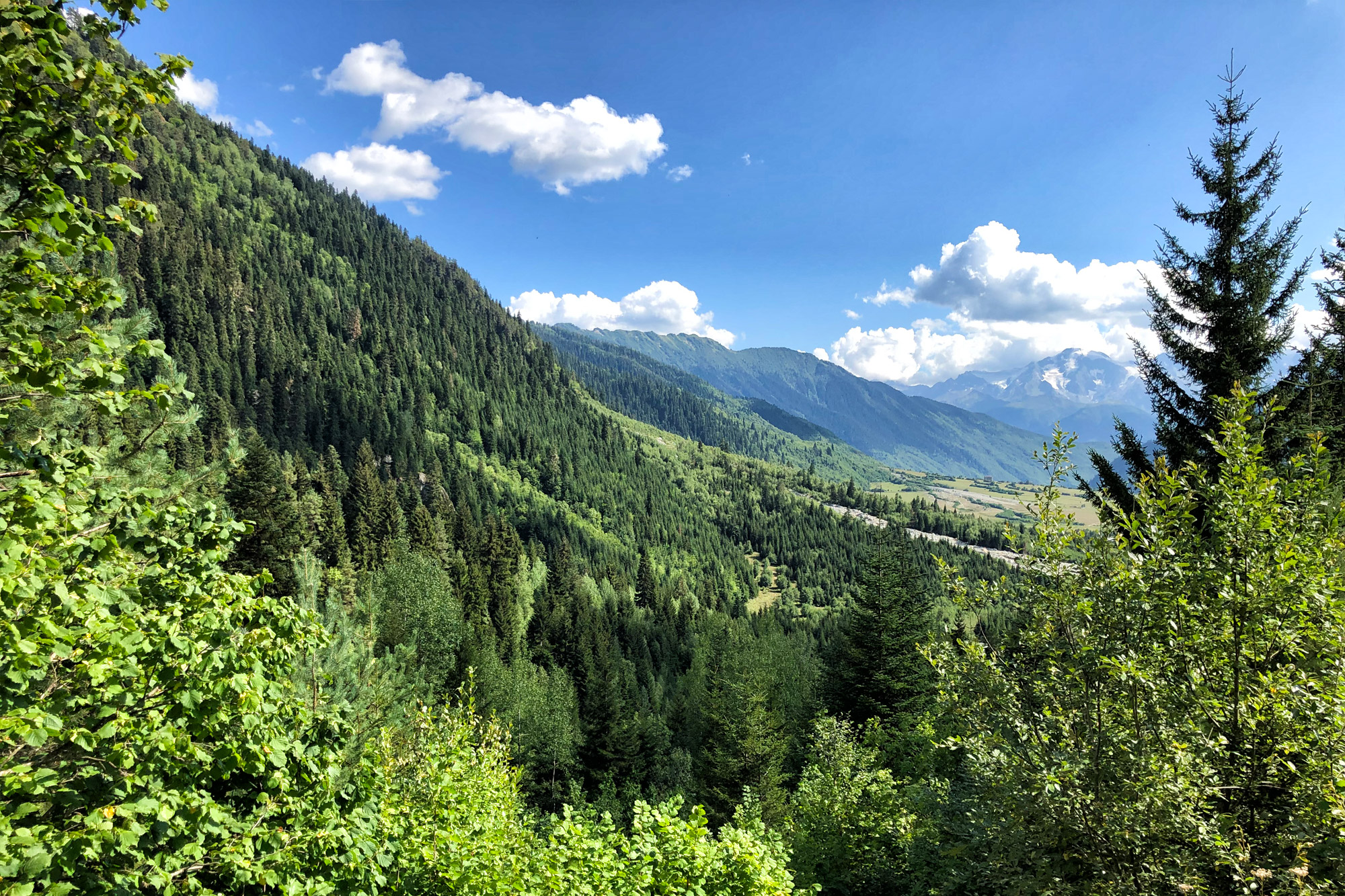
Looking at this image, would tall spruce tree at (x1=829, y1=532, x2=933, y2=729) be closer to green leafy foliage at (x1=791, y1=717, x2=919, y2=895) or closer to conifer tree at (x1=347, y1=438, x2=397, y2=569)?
green leafy foliage at (x1=791, y1=717, x2=919, y2=895)

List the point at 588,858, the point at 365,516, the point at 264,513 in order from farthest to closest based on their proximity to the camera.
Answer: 1. the point at 365,516
2. the point at 264,513
3. the point at 588,858

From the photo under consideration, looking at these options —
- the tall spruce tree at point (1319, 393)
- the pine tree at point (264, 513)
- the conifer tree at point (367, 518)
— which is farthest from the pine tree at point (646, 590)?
the tall spruce tree at point (1319, 393)

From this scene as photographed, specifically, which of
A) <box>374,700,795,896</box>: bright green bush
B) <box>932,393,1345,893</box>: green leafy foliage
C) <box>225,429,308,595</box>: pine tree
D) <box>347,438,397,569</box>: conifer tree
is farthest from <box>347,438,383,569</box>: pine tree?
<box>932,393,1345,893</box>: green leafy foliage

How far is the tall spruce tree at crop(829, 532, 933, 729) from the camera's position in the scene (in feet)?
119

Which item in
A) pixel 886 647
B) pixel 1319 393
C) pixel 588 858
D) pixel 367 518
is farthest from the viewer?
pixel 367 518

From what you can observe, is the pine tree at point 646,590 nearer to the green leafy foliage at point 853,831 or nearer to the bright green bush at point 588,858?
the green leafy foliage at point 853,831

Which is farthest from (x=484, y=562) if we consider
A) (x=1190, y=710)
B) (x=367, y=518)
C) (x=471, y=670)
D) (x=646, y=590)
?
(x=1190, y=710)

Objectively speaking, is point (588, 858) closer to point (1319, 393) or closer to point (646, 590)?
point (1319, 393)

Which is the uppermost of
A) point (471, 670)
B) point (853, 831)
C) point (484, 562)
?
point (471, 670)

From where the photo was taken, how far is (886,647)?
37.0 m

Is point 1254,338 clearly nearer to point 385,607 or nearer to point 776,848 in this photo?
point 776,848

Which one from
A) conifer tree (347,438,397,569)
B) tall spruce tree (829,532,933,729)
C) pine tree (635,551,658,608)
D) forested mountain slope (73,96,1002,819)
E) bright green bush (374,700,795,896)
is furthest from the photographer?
pine tree (635,551,658,608)

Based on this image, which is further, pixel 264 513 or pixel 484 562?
pixel 484 562

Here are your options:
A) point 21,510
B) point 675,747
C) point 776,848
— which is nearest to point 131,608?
point 21,510
